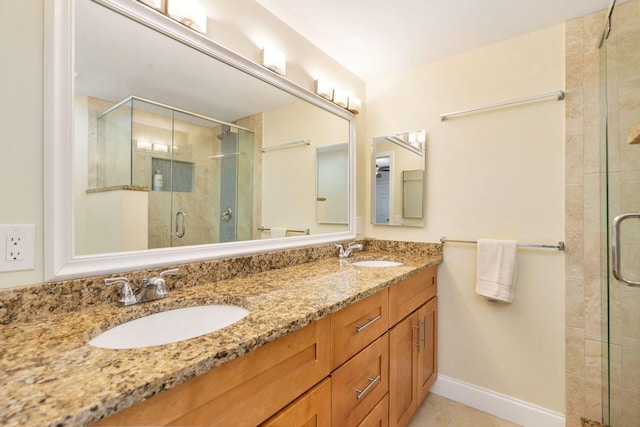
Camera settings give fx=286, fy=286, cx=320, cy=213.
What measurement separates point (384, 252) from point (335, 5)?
5.38 ft

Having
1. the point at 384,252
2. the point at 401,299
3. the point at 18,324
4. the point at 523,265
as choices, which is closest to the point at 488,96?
the point at 523,265

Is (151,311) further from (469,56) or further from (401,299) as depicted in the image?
(469,56)

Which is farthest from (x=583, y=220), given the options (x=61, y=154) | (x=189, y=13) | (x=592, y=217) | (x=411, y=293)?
(x=61, y=154)

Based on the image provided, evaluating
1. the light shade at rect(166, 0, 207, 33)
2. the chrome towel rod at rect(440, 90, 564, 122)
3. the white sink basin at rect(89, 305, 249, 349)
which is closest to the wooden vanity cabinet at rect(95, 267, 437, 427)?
the white sink basin at rect(89, 305, 249, 349)

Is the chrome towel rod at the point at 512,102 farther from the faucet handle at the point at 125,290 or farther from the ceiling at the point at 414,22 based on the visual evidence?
the faucet handle at the point at 125,290

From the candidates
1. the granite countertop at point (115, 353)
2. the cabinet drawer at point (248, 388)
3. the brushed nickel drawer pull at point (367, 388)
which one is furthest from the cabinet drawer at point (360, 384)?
the granite countertop at point (115, 353)

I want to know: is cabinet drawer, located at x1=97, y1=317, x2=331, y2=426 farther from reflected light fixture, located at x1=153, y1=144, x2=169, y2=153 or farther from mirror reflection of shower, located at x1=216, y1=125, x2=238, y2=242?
reflected light fixture, located at x1=153, y1=144, x2=169, y2=153

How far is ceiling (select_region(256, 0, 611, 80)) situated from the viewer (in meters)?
1.50

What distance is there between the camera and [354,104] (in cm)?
216

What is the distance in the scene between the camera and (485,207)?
1.85 m

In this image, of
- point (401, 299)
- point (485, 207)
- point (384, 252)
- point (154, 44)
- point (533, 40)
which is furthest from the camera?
point (384, 252)

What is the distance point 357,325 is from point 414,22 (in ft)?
5.49

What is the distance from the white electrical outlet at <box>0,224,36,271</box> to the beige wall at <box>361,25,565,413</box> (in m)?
2.02

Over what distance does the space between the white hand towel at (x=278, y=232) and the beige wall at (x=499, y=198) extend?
3.28 feet
